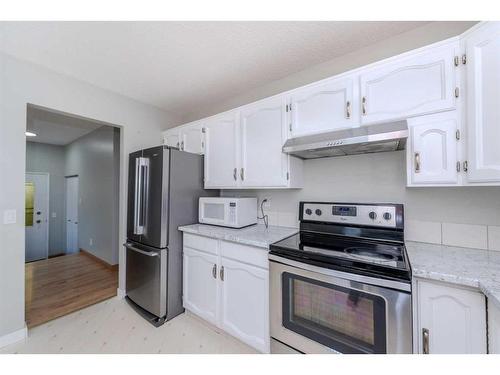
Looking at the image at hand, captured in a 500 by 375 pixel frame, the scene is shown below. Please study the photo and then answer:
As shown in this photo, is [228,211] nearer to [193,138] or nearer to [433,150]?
[193,138]

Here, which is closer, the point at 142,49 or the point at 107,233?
the point at 142,49

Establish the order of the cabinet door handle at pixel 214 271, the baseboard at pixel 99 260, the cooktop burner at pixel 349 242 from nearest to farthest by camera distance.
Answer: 1. the cooktop burner at pixel 349 242
2. the cabinet door handle at pixel 214 271
3. the baseboard at pixel 99 260

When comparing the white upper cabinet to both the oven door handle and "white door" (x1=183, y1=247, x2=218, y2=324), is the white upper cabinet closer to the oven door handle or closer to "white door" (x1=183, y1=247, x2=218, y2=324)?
"white door" (x1=183, y1=247, x2=218, y2=324)

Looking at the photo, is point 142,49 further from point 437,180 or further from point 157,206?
point 437,180

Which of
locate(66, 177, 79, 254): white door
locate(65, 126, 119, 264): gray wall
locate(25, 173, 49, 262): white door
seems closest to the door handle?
locate(65, 126, 119, 264): gray wall

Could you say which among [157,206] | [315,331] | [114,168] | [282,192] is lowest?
[315,331]

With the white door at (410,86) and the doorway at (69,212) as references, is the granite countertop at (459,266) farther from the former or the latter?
the doorway at (69,212)

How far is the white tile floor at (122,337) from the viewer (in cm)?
168

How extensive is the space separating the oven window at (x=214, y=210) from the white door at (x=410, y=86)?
4.71ft

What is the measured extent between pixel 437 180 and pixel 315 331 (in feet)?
3.88

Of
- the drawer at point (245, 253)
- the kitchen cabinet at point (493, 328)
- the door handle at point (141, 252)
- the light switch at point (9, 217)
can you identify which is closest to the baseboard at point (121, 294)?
the door handle at point (141, 252)

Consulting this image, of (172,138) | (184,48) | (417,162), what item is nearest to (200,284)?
(172,138)
